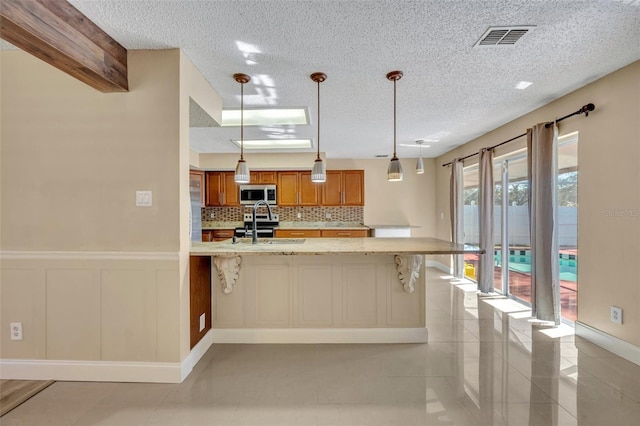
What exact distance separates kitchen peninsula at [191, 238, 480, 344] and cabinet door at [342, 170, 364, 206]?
3401 millimetres

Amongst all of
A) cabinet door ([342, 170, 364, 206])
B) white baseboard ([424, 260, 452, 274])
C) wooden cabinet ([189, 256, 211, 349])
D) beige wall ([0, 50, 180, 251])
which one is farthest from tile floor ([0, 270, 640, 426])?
cabinet door ([342, 170, 364, 206])

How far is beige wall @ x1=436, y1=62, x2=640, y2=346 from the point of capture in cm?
235

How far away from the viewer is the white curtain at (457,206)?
516 cm

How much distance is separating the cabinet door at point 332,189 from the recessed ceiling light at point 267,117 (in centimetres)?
230

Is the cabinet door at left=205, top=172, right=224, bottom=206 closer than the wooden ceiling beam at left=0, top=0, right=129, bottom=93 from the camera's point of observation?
No

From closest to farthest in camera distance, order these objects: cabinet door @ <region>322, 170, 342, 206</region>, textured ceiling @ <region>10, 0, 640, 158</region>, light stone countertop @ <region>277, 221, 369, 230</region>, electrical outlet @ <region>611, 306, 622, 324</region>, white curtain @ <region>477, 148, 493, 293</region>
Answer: textured ceiling @ <region>10, 0, 640, 158</region> → electrical outlet @ <region>611, 306, 622, 324</region> → white curtain @ <region>477, 148, 493, 293</region> → cabinet door @ <region>322, 170, 342, 206</region> → light stone countertop @ <region>277, 221, 369, 230</region>

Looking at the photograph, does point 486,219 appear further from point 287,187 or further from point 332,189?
point 287,187

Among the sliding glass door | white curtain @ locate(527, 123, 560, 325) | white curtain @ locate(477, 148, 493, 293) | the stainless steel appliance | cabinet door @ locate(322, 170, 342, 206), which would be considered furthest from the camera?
cabinet door @ locate(322, 170, 342, 206)

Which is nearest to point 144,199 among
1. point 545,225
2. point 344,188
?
point 545,225

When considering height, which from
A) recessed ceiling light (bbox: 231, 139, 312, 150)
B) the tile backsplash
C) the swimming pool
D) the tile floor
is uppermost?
recessed ceiling light (bbox: 231, 139, 312, 150)

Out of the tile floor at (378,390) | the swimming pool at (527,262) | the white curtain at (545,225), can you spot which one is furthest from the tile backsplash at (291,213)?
the tile floor at (378,390)

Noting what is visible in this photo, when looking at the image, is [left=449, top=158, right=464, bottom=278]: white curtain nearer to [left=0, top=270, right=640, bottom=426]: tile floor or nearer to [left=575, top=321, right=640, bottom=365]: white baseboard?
[left=575, top=321, right=640, bottom=365]: white baseboard

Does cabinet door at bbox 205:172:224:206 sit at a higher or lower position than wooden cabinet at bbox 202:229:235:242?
higher

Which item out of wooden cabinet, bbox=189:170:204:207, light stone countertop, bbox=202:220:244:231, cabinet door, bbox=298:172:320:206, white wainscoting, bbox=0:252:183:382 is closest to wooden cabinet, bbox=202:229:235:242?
light stone countertop, bbox=202:220:244:231
